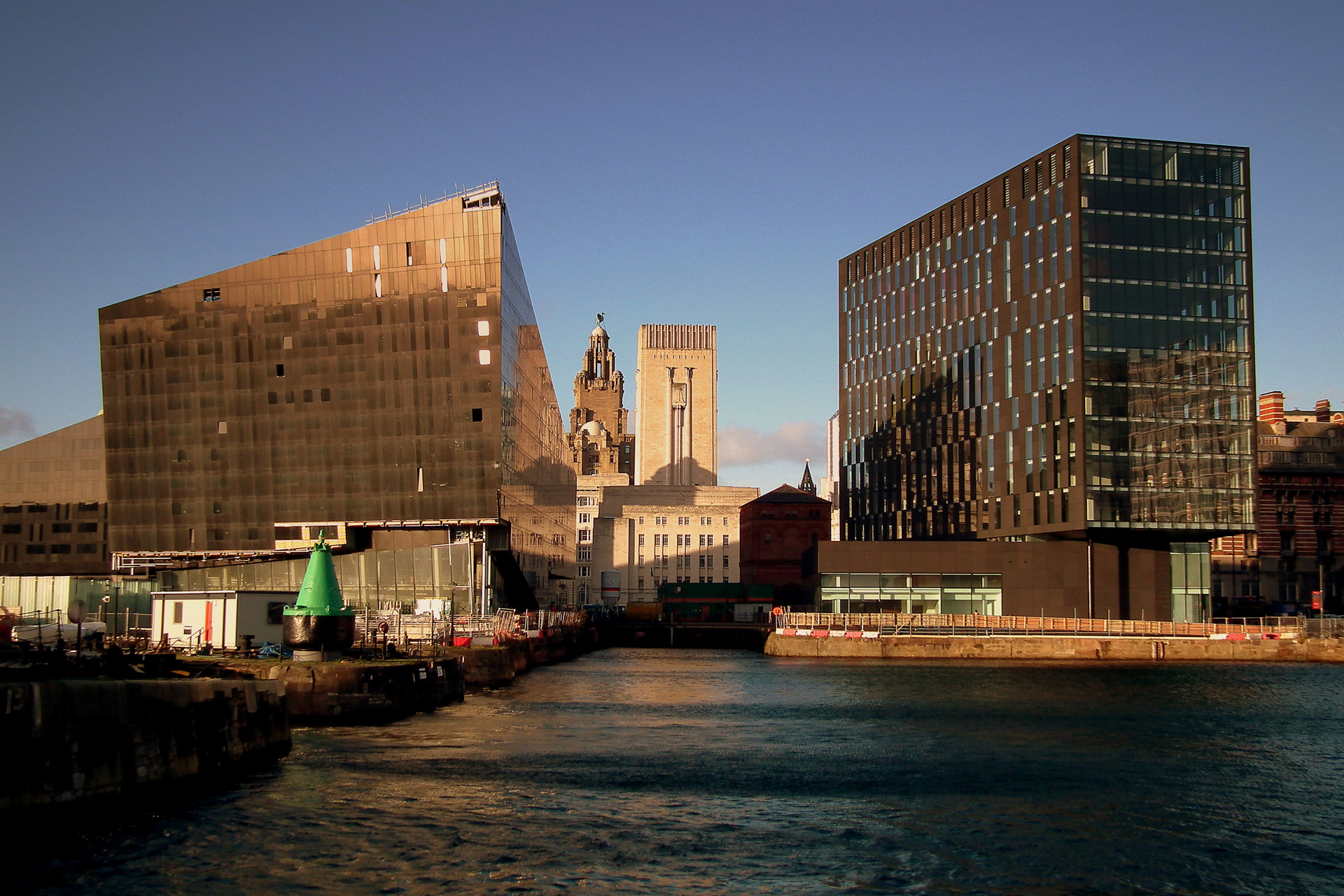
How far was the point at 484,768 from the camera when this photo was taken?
36.8 metres

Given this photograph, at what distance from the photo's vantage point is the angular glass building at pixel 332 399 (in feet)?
314

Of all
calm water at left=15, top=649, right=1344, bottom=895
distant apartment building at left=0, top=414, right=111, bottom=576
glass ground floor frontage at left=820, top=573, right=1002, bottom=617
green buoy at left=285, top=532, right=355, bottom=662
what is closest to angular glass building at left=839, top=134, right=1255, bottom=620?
glass ground floor frontage at left=820, top=573, right=1002, bottom=617

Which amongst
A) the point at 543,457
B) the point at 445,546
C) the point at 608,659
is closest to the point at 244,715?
the point at 445,546

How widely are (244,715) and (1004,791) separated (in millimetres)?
20664

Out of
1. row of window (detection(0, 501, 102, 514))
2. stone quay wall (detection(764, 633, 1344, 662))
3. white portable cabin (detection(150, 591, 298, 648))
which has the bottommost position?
stone quay wall (detection(764, 633, 1344, 662))

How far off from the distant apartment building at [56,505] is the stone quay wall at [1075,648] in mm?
61676

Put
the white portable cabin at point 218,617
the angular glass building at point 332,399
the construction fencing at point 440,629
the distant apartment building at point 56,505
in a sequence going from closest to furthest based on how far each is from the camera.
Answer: the white portable cabin at point 218,617
the construction fencing at point 440,629
the angular glass building at point 332,399
the distant apartment building at point 56,505

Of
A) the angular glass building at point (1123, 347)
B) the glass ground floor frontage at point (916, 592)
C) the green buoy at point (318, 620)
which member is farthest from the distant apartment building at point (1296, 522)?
the green buoy at point (318, 620)

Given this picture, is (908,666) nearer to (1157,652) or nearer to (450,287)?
(1157,652)

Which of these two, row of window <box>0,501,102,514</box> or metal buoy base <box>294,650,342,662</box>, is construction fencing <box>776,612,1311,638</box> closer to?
metal buoy base <box>294,650,342,662</box>

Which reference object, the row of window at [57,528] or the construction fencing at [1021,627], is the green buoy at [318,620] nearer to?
the construction fencing at [1021,627]

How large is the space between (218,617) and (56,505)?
66.2 meters

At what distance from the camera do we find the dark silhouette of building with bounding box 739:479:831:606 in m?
174

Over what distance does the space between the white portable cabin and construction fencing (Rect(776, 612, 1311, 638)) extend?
5354 centimetres
